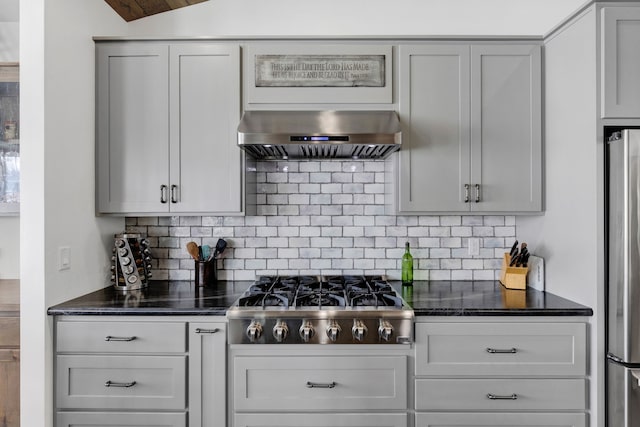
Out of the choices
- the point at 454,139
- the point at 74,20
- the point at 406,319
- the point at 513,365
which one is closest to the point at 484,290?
the point at 513,365

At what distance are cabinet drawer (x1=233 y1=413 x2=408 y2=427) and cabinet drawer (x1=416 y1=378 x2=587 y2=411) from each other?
13 centimetres

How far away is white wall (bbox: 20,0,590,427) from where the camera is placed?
200cm

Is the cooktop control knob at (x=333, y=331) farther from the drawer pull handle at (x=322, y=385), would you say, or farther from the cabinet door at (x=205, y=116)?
the cabinet door at (x=205, y=116)

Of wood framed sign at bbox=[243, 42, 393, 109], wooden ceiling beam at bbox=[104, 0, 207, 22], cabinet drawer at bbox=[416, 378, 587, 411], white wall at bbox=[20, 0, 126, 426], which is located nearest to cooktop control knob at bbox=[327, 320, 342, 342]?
cabinet drawer at bbox=[416, 378, 587, 411]

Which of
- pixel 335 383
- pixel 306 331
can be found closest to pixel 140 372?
pixel 306 331

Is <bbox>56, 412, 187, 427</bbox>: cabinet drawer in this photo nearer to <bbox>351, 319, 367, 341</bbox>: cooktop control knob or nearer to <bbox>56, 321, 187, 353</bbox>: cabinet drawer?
<bbox>56, 321, 187, 353</bbox>: cabinet drawer

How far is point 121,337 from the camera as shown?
2.02 m

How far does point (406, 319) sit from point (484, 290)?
0.71m

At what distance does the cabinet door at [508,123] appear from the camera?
2371 mm

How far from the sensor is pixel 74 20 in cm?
223

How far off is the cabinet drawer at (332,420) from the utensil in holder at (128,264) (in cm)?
108

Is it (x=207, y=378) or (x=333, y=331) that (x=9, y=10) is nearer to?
(x=207, y=378)

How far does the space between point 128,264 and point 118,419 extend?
82 cm

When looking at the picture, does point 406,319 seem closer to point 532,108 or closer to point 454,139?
point 454,139
